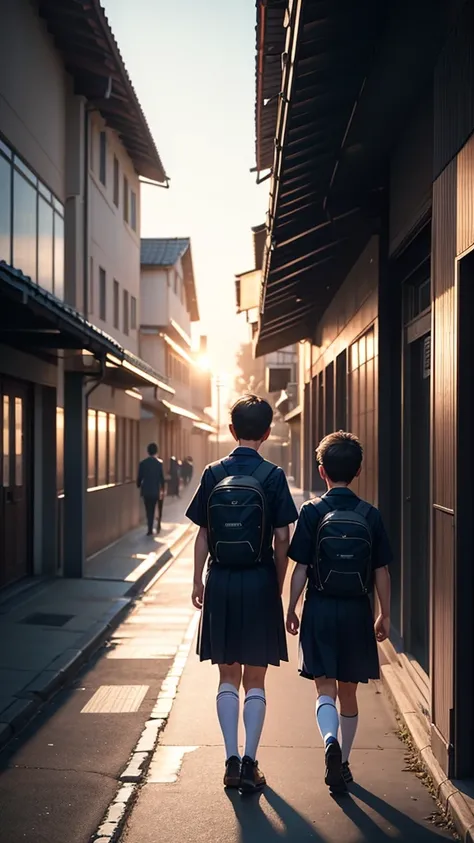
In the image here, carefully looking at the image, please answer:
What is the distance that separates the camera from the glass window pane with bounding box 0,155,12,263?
1088cm

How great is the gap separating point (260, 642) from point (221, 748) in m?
1.09

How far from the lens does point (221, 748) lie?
599 centimetres

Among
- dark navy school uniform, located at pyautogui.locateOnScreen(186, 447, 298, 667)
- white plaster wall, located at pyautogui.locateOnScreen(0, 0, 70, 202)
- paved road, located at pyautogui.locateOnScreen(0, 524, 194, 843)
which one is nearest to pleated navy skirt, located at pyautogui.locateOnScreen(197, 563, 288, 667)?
dark navy school uniform, located at pyautogui.locateOnScreen(186, 447, 298, 667)

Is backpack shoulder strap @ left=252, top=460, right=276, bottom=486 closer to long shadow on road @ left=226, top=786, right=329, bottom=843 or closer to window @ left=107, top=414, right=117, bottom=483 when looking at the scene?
long shadow on road @ left=226, top=786, right=329, bottom=843

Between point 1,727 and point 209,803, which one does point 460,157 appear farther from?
point 1,727

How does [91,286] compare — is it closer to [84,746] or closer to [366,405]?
[366,405]

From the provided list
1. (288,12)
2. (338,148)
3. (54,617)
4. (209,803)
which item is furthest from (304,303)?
(209,803)

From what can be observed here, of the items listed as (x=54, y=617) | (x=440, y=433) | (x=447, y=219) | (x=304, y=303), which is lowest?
(x=54, y=617)

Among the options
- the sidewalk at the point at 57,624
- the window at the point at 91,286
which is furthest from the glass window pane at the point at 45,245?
the sidewalk at the point at 57,624

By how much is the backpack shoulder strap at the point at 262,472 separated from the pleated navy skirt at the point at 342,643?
0.67 metres

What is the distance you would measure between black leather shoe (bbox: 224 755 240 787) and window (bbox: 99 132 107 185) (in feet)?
49.9

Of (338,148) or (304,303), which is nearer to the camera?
(338,148)

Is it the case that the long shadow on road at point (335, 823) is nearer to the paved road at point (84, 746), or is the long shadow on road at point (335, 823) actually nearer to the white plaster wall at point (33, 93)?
the paved road at point (84, 746)

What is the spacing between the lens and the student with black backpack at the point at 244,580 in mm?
5148
